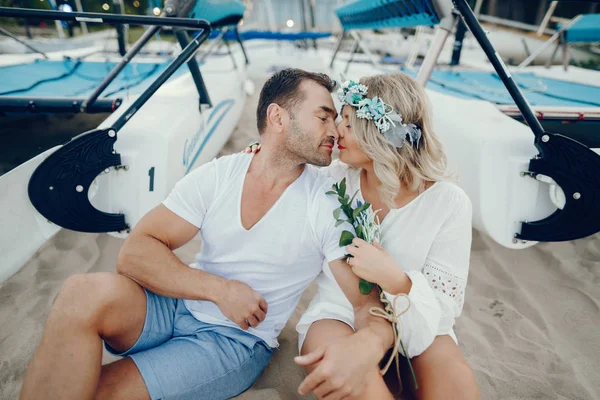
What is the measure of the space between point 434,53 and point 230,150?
234cm

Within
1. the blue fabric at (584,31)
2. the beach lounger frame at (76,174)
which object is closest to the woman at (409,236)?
the beach lounger frame at (76,174)

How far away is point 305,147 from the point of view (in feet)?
5.53

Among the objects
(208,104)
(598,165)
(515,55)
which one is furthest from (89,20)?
(515,55)

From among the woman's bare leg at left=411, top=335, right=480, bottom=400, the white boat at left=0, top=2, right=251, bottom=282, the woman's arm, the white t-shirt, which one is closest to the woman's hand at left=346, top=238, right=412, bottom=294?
the woman's arm

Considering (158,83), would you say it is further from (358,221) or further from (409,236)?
(409,236)

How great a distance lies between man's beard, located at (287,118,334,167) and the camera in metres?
Result: 1.67

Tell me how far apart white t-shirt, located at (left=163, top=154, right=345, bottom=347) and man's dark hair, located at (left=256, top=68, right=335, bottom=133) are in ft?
1.26

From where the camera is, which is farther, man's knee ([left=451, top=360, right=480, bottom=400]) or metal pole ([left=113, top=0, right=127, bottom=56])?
metal pole ([left=113, top=0, right=127, bottom=56])

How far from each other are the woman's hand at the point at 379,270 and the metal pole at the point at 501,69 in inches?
47.3

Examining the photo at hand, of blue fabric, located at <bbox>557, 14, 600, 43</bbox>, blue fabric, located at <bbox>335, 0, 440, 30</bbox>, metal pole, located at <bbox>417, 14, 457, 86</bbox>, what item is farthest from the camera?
blue fabric, located at <bbox>557, 14, 600, 43</bbox>

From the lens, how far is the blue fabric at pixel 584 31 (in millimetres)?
4984

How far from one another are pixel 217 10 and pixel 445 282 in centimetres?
307

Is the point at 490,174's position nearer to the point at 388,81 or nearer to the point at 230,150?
the point at 388,81

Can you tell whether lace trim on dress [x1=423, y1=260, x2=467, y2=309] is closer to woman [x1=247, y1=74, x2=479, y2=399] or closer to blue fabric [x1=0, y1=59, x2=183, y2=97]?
woman [x1=247, y1=74, x2=479, y2=399]
